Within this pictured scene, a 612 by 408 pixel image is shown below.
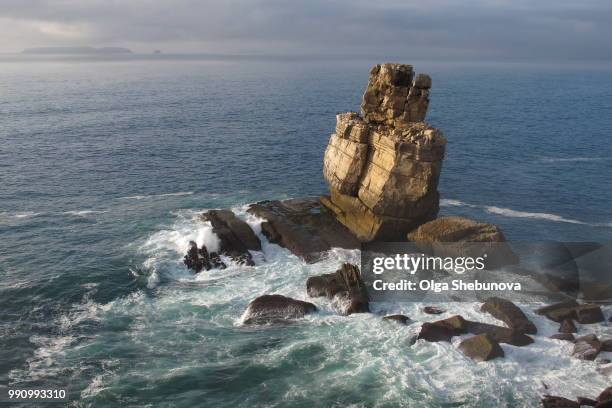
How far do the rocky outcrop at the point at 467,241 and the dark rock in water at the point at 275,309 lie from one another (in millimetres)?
13602

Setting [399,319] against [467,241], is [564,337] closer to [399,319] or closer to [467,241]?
[399,319]

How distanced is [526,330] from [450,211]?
24.9 metres

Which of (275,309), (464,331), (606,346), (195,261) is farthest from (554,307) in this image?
(195,261)

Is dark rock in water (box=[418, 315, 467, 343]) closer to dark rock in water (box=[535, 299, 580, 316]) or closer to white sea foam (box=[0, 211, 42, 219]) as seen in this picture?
dark rock in water (box=[535, 299, 580, 316])

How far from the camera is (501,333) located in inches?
1275

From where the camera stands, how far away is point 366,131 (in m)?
49.2

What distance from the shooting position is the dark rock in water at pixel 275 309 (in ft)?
116

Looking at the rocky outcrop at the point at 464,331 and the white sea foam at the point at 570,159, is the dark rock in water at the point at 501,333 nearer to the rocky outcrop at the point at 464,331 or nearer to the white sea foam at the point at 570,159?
the rocky outcrop at the point at 464,331

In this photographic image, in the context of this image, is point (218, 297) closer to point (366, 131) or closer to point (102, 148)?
point (366, 131)

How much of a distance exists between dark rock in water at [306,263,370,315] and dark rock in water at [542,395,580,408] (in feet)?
42.5

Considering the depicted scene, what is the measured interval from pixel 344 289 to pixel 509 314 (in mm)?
11264

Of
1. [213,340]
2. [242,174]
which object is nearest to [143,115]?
[242,174]

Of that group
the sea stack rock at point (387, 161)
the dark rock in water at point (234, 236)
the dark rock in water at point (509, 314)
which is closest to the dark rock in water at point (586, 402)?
the dark rock in water at point (509, 314)

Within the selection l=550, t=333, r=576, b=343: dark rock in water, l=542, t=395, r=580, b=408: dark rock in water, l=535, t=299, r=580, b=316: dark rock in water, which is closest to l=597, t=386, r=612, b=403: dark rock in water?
l=542, t=395, r=580, b=408: dark rock in water
